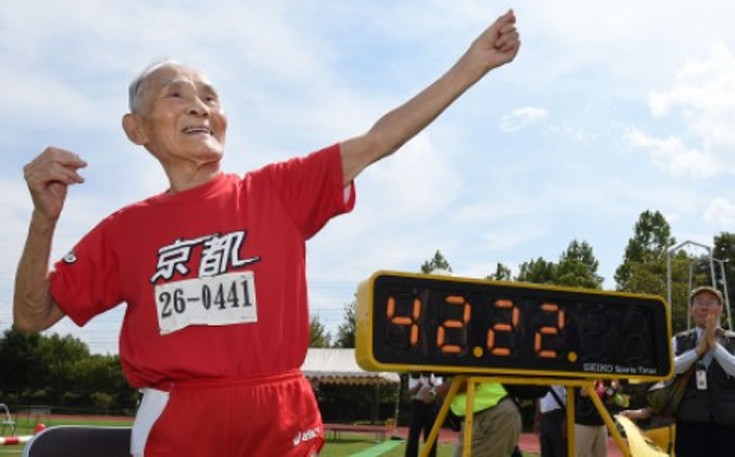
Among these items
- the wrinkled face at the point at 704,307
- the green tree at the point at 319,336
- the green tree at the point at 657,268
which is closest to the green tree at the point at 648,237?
the green tree at the point at 657,268

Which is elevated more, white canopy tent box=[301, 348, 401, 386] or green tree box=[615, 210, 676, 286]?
green tree box=[615, 210, 676, 286]

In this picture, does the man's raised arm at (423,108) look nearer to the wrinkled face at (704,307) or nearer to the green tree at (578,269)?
the wrinkled face at (704,307)

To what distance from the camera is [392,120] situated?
2.36m

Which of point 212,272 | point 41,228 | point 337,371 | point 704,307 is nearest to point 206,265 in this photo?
point 212,272

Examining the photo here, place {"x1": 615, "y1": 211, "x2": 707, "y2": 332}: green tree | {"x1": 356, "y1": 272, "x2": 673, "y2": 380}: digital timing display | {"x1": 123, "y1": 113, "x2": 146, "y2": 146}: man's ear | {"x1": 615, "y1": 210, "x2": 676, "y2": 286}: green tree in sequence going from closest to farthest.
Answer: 1. {"x1": 123, "y1": 113, "x2": 146, "y2": 146}: man's ear
2. {"x1": 356, "y1": 272, "x2": 673, "y2": 380}: digital timing display
3. {"x1": 615, "y1": 211, "x2": 707, "y2": 332}: green tree
4. {"x1": 615, "y1": 210, "x2": 676, "y2": 286}: green tree

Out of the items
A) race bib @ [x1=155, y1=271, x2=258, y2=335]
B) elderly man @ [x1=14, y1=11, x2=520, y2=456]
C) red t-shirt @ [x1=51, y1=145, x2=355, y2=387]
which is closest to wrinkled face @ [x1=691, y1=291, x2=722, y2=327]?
elderly man @ [x1=14, y1=11, x2=520, y2=456]

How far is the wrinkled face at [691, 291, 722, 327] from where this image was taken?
652 centimetres

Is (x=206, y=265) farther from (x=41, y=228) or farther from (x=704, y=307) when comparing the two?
(x=704, y=307)

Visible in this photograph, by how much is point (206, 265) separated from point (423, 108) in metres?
0.72

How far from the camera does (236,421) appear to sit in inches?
82.2

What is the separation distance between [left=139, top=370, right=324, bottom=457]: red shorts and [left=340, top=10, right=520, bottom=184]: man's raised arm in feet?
2.08

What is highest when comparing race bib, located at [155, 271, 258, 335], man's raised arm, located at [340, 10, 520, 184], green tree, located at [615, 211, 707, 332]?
green tree, located at [615, 211, 707, 332]

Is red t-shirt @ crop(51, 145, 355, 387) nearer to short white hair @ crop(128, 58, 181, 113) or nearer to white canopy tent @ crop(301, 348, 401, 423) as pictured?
short white hair @ crop(128, 58, 181, 113)

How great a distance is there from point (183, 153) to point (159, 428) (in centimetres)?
80
